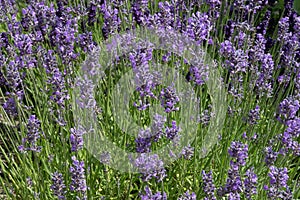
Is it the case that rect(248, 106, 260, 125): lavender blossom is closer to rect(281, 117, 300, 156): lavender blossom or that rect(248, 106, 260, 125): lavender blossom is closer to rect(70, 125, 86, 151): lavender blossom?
rect(281, 117, 300, 156): lavender blossom

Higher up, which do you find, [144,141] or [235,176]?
[144,141]

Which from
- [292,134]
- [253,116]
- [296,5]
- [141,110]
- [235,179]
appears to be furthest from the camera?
[296,5]

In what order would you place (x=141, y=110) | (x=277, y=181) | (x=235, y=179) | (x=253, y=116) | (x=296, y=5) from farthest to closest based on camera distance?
(x=296, y=5), (x=141, y=110), (x=253, y=116), (x=235, y=179), (x=277, y=181)

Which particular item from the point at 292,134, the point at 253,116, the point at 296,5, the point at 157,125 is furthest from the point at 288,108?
the point at 296,5

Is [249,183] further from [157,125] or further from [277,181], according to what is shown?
[157,125]

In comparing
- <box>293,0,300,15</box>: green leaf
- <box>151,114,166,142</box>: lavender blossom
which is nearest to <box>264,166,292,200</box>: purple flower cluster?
<box>151,114,166,142</box>: lavender blossom

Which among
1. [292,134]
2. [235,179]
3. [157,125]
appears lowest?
[235,179]

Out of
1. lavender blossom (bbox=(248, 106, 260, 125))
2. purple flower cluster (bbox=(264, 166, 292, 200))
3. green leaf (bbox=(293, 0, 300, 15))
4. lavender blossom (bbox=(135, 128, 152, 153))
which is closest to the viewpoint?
purple flower cluster (bbox=(264, 166, 292, 200))

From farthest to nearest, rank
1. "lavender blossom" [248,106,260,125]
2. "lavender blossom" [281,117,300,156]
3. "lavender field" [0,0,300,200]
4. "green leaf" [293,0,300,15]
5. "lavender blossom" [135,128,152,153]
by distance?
"green leaf" [293,0,300,15] < "lavender blossom" [248,106,260,125] < "lavender field" [0,0,300,200] < "lavender blossom" [281,117,300,156] < "lavender blossom" [135,128,152,153]

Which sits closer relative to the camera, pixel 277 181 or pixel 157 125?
pixel 277 181

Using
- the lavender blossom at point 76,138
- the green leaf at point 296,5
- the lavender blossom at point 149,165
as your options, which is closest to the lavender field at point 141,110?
the lavender blossom at point 76,138

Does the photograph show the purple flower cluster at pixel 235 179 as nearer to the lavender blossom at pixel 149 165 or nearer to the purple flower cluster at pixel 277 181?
the purple flower cluster at pixel 277 181

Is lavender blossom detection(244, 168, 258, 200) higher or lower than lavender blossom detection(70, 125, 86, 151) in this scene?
lower

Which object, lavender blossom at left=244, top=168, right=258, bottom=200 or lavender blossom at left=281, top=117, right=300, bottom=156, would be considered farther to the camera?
lavender blossom at left=281, top=117, right=300, bottom=156
